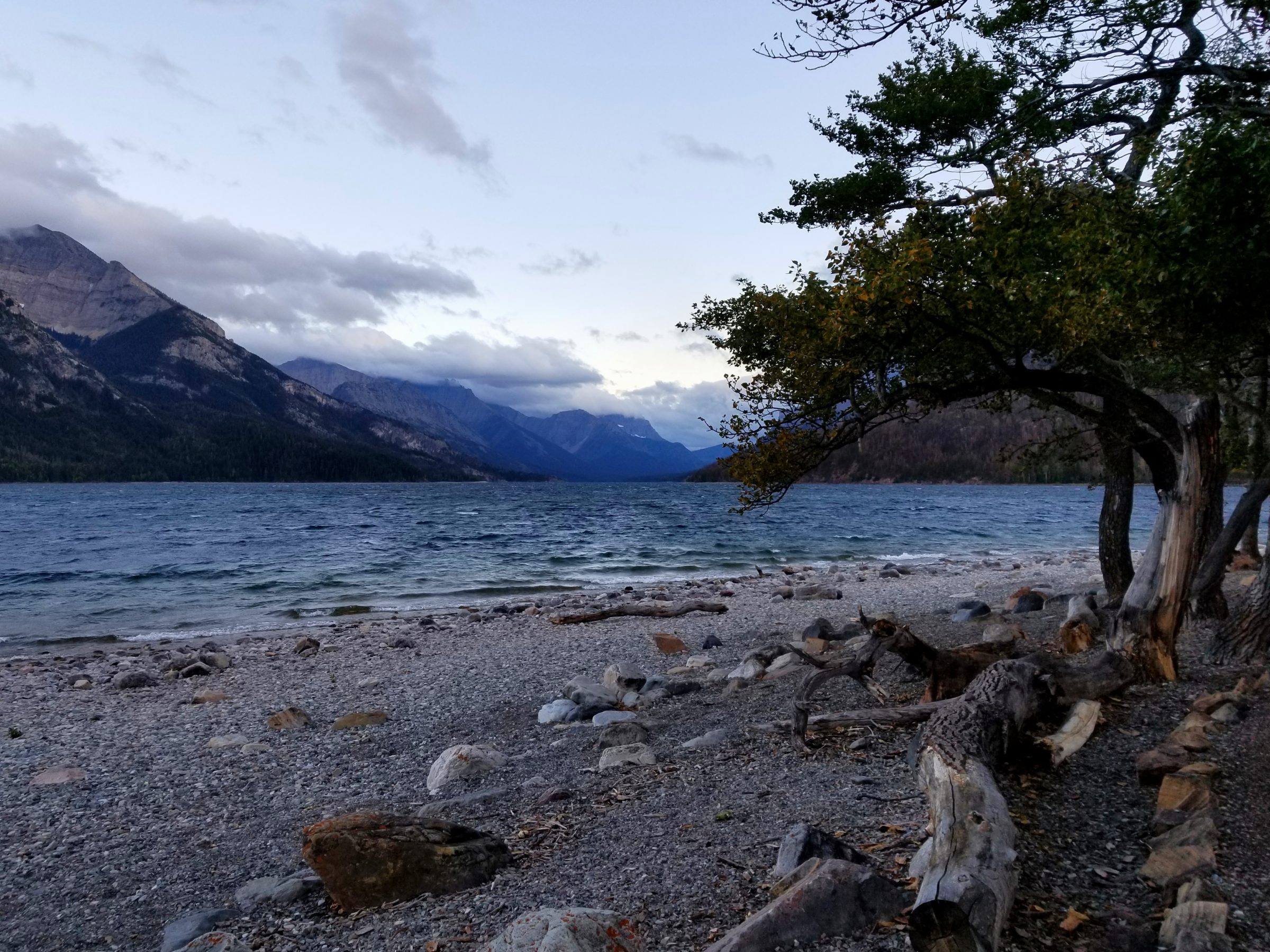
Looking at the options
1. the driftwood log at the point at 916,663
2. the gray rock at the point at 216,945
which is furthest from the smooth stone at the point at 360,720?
the driftwood log at the point at 916,663

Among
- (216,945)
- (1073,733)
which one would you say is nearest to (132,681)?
(216,945)

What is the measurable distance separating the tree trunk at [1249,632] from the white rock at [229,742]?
13.2 metres

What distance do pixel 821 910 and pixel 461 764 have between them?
615 centimetres

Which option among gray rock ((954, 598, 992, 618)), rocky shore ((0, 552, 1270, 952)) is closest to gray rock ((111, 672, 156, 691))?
rocky shore ((0, 552, 1270, 952))

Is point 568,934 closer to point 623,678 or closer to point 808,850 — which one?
point 808,850

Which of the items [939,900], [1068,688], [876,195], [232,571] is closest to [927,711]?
[1068,688]

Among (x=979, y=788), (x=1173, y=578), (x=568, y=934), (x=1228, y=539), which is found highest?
(x=1228, y=539)

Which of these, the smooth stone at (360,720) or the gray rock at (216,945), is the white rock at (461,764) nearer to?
the smooth stone at (360,720)

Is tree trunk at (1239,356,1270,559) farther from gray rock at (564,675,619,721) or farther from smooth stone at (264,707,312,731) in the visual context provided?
smooth stone at (264,707,312,731)

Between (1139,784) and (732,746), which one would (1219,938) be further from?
(732,746)

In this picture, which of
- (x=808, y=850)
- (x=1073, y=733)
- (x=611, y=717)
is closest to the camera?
(x=808, y=850)

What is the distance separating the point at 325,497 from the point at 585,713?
133098mm

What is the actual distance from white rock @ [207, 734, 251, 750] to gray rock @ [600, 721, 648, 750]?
5413 millimetres

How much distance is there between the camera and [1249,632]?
9.38 m
